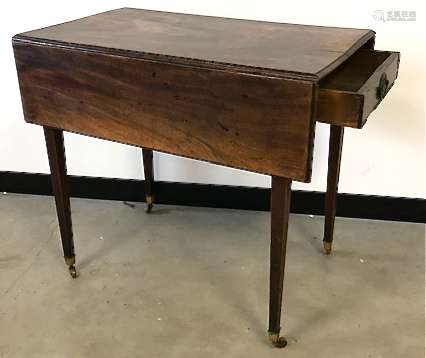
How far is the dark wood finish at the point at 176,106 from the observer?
4.15 feet

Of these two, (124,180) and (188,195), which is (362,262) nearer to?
(188,195)

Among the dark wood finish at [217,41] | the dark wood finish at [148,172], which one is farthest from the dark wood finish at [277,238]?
the dark wood finish at [148,172]

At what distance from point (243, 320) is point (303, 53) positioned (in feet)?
2.48

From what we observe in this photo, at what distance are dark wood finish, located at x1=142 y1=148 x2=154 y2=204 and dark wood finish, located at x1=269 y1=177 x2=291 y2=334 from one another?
832 millimetres

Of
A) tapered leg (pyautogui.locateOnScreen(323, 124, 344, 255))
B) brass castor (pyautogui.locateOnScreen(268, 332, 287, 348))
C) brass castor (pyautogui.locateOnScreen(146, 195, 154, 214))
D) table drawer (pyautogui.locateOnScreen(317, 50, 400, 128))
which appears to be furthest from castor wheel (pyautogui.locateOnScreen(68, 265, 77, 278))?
table drawer (pyautogui.locateOnScreen(317, 50, 400, 128))

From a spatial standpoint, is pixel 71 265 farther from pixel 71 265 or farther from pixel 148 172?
pixel 148 172

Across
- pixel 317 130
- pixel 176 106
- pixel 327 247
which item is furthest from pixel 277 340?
pixel 317 130

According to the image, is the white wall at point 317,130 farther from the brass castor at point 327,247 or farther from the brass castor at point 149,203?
the brass castor at point 327,247

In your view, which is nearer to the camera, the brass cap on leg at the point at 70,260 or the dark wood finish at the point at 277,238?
the dark wood finish at the point at 277,238

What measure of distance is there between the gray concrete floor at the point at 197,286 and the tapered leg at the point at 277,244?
69 millimetres

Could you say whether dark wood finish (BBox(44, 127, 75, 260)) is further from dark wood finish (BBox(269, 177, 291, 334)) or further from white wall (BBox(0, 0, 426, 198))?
dark wood finish (BBox(269, 177, 291, 334))

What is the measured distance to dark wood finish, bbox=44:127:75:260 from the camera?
65.6 inches

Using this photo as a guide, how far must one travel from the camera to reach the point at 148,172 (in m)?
2.21

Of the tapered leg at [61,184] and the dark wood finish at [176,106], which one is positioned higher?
the dark wood finish at [176,106]
